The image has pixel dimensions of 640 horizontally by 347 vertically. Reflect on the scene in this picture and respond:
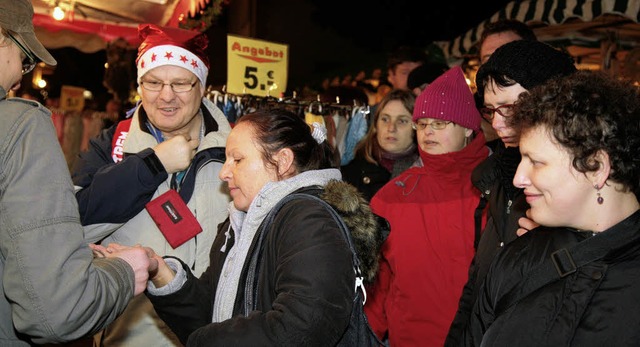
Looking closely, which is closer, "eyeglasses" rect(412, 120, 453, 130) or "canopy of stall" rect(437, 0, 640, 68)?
"eyeglasses" rect(412, 120, 453, 130)

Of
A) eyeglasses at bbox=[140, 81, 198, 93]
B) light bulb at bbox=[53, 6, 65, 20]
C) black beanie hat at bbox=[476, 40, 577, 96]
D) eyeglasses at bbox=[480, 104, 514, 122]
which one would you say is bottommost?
eyeglasses at bbox=[480, 104, 514, 122]

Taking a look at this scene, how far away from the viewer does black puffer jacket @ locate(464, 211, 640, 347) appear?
1539 mm

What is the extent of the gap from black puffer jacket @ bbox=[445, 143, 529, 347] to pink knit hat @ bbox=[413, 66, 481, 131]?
787 mm

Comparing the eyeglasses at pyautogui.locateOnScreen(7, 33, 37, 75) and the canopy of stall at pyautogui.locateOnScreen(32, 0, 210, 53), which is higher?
the canopy of stall at pyautogui.locateOnScreen(32, 0, 210, 53)

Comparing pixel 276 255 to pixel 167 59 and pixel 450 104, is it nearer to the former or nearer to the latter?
pixel 167 59

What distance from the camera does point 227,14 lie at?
12242mm

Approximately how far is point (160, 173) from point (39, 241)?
114 centimetres

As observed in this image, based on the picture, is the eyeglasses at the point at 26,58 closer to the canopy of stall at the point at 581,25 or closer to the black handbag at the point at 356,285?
the black handbag at the point at 356,285

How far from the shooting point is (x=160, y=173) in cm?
270

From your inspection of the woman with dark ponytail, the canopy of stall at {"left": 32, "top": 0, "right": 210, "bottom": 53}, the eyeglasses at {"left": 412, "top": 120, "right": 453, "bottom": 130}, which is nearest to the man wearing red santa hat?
the woman with dark ponytail

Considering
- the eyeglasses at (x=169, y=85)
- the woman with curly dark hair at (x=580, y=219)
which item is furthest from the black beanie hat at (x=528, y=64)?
the eyeglasses at (x=169, y=85)

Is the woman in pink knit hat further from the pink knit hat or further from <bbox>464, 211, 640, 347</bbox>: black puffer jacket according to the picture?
<bbox>464, 211, 640, 347</bbox>: black puffer jacket

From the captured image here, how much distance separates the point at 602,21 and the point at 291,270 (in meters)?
6.69

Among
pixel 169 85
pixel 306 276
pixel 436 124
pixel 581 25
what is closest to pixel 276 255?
pixel 306 276
